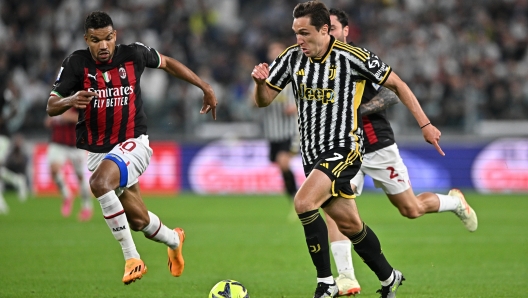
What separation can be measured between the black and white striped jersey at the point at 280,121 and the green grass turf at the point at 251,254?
1.39 meters

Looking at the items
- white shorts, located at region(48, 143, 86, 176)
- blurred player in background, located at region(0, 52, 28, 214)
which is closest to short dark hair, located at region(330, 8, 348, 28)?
white shorts, located at region(48, 143, 86, 176)

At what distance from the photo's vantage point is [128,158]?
694 cm

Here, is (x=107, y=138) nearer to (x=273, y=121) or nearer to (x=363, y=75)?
(x=363, y=75)

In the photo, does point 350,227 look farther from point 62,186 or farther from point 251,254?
point 62,186

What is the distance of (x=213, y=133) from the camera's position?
19062mm

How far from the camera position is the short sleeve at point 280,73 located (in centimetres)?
631

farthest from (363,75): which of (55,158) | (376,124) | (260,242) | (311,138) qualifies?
(55,158)

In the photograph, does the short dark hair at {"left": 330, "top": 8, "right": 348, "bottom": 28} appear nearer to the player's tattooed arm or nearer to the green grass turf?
the player's tattooed arm

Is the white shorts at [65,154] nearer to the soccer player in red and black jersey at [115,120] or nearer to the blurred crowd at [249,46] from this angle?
the blurred crowd at [249,46]

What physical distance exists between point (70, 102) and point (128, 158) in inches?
31.2

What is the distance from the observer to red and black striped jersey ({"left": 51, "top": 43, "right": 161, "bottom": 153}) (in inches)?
273

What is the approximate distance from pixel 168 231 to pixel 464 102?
12.0m

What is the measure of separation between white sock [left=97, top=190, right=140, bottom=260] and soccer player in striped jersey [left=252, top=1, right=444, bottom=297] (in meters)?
1.45

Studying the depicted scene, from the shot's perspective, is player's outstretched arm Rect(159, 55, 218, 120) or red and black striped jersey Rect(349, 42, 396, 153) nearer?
red and black striped jersey Rect(349, 42, 396, 153)
